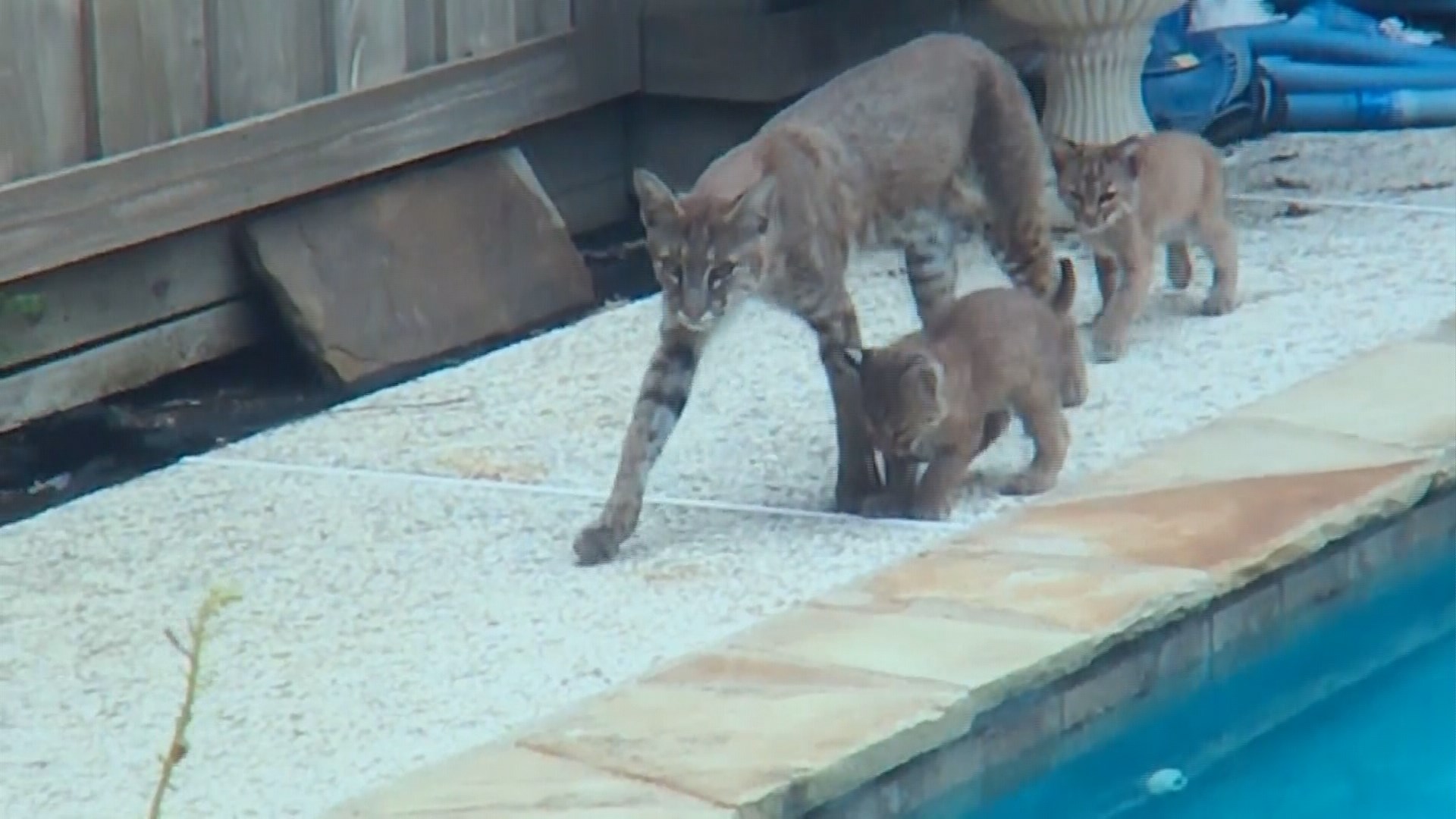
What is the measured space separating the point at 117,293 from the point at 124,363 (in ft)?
0.49

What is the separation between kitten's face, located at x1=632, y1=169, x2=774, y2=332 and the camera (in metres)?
4.66

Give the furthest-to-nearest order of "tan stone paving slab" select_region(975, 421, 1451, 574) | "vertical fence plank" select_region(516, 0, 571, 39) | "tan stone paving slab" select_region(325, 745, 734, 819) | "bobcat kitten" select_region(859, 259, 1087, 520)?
"vertical fence plank" select_region(516, 0, 571, 39)
"bobcat kitten" select_region(859, 259, 1087, 520)
"tan stone paving slab" select_region(975, 421, 1451, 574)
"tan stone paving slab" select_region(325, 745, 734, 819)

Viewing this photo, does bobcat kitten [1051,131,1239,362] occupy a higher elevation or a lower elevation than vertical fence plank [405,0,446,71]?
lower

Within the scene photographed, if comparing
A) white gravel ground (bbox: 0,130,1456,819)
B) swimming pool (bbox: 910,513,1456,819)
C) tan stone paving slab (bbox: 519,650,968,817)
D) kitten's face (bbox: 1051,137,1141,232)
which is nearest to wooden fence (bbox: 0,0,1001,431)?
white gravel ground (bbox: 0,130,1456,819)

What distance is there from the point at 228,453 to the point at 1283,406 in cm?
202

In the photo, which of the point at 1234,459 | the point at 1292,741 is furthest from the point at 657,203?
the point at 1292,741

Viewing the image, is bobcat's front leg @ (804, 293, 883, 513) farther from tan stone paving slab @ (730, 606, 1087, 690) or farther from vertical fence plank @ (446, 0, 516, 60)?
vertical fence plank @ (446, 0, 516, 60)

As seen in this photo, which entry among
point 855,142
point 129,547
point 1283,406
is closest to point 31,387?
point 129,547

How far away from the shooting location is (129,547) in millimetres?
4832

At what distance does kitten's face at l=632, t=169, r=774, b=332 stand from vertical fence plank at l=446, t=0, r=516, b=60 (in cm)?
195

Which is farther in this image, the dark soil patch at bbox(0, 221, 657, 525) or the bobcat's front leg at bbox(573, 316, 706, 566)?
the dark soil patch at bbox(0, 221, 657, 525)

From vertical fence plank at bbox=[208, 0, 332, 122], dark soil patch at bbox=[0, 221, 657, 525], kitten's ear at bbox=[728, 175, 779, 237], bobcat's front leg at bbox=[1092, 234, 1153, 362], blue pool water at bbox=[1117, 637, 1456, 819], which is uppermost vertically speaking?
kitten's ear at bbox=[728, 175, 779, 237]

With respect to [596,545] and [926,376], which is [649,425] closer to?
[596,545]

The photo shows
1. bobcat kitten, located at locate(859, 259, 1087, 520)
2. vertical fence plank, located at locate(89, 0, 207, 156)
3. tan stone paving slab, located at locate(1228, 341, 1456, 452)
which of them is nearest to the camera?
bobcat kitten, located at locate(859, 259, 1087, 520)
